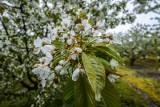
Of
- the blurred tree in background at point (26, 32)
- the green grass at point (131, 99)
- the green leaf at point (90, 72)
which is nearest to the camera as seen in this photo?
the green leaf at point (90, 72)

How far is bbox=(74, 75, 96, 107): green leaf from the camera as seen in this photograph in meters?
1.38

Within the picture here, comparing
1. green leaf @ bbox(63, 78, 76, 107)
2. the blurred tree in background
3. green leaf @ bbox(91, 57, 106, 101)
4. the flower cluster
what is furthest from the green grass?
green leaf @ bbox(91, 57, 106, 101)

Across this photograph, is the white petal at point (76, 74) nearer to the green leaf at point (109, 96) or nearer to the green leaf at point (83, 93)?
the green leaf at point (83, 93)

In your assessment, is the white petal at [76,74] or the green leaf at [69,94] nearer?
the white petal at [76,74]

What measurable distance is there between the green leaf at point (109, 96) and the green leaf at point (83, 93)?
0.47 ft

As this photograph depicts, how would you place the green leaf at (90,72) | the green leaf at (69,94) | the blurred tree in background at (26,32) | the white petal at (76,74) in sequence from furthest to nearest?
the blurred tree in background at (26,32) < the green leaf at (69,94) < the white petal at (76,74) < the green leaf at (90,72)

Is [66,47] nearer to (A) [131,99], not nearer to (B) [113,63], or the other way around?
(B) [113,63]

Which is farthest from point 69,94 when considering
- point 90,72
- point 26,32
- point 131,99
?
point 131,99

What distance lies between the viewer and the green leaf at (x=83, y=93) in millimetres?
1377

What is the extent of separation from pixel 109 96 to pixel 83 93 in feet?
0.66

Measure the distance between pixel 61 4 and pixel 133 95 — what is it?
6.30m

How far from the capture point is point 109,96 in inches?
60.3

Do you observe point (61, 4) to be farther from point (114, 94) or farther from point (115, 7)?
point (114, 94)

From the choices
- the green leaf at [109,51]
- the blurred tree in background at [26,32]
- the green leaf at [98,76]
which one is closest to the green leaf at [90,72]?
the green leaf at [98,76]
